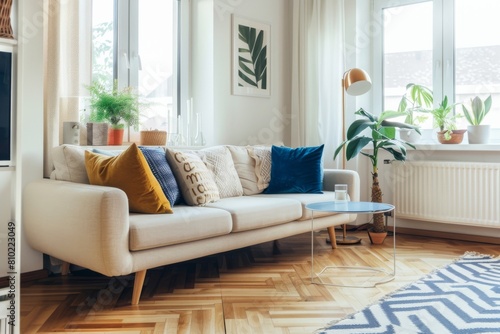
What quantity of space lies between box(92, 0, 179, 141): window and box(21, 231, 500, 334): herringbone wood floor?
4.23ft

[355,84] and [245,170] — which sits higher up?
[355,84]

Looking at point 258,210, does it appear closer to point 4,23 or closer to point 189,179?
point 189,179

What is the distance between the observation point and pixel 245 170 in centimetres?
385

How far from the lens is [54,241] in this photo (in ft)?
8.73

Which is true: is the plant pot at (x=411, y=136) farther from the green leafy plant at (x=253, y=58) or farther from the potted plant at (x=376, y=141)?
the green leafy plant at (x=253, y=58)

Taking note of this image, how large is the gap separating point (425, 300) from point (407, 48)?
9.50 ft

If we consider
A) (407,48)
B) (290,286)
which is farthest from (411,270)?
(407,48)

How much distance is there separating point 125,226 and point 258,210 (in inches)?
39.0

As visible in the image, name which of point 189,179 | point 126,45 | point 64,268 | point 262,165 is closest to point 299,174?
point 262,165

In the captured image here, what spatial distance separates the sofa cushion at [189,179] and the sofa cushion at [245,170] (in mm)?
634

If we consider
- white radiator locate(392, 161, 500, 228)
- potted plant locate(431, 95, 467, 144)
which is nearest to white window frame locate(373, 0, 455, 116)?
potted plant locate(431, 95, 467, 144)

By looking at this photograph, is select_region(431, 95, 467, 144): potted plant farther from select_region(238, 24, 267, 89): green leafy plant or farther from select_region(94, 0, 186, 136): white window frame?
select_region(94, 0, 186, 136): white window frame

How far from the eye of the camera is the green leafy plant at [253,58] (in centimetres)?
450

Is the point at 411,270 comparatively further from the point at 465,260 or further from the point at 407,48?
the point at 407,48
